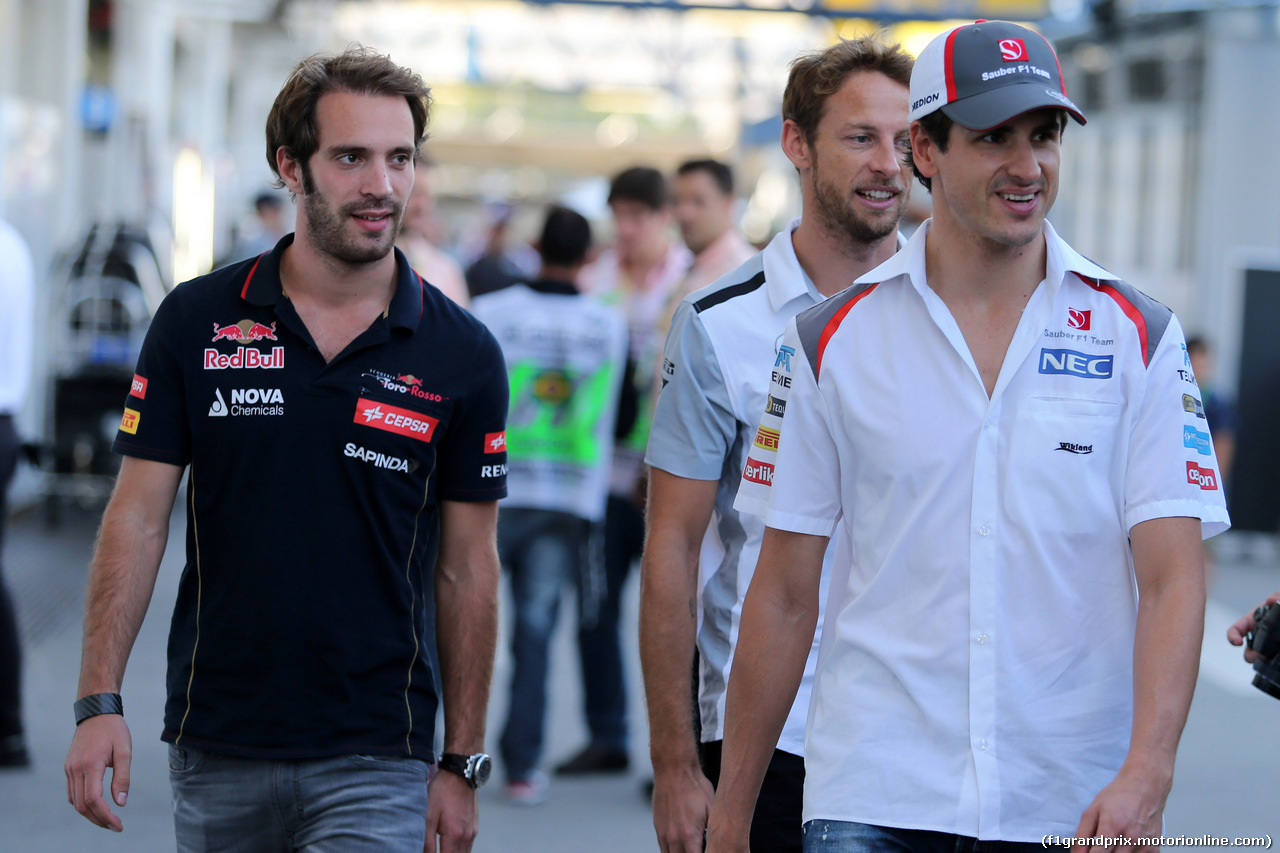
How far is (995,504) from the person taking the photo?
2.35 m

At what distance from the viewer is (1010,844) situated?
7.64 ft

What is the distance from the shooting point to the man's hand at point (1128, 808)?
2141mm

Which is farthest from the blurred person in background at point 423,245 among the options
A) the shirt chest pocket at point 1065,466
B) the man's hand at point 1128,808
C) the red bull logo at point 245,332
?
the man's hand at point 1128,808

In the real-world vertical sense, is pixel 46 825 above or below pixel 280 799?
below

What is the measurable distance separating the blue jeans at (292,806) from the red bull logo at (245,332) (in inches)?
30.2

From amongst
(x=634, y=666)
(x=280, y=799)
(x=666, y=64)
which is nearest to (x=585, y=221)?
(x=634, y=666)

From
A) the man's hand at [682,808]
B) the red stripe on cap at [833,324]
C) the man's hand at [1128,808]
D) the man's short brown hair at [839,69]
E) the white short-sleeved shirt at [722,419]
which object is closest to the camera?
the man's hand at [1128,808]

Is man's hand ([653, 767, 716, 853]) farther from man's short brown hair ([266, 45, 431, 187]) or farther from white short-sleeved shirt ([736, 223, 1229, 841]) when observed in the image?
man's short brown hair ([266, 45, 431, 187])

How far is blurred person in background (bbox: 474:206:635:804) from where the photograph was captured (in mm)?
6328

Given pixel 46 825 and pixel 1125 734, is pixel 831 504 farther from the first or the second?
pixel 46 825

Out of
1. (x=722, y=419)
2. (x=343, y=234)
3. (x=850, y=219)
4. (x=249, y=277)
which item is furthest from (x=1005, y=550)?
(x=249, y=277)

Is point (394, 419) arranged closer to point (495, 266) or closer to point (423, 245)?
point (423, 245)

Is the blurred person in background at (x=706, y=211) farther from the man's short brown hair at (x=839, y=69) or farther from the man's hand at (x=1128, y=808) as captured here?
the man's hand at (x=1128, y=808)

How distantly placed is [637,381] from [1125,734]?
4.66 meters
